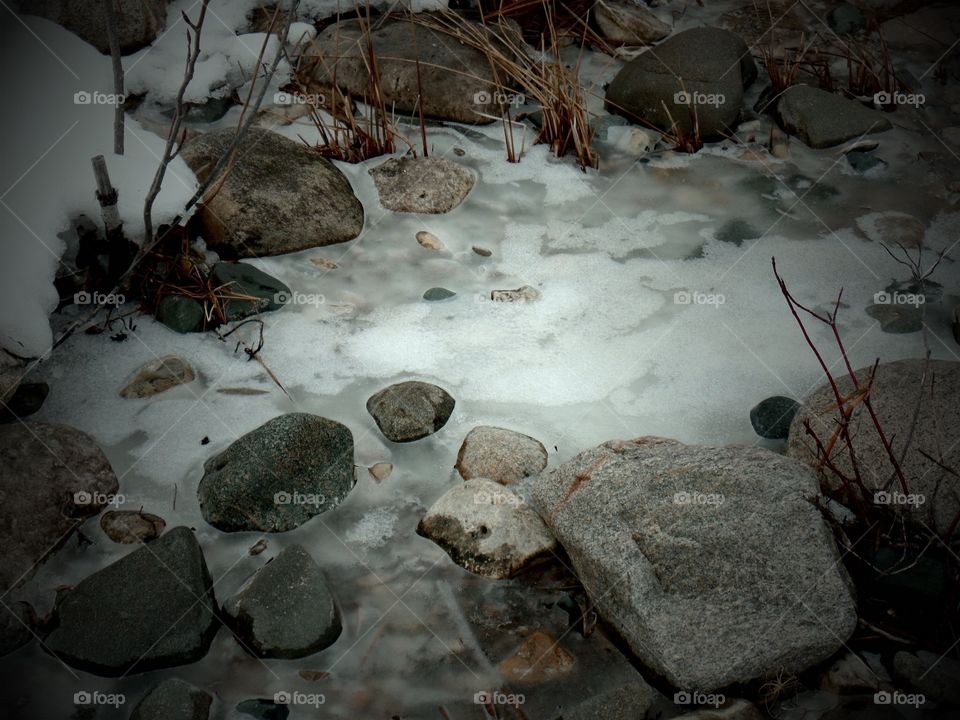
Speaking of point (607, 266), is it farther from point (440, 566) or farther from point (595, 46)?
point (595, 46)

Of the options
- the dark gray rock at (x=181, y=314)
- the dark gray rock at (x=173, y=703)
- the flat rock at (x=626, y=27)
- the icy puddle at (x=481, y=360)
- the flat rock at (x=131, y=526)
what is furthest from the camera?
the flat rock at (x=626, y=27)

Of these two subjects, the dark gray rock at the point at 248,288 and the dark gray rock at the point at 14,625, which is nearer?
the dark gray rock at the point at 14,625

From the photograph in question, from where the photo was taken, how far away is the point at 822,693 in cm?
193

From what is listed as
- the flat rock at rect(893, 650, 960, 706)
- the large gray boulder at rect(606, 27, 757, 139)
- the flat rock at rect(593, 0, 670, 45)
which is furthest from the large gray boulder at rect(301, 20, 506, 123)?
the flat rock at rect(893, 650, 960, 706)

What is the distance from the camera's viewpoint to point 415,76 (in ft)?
13.3
